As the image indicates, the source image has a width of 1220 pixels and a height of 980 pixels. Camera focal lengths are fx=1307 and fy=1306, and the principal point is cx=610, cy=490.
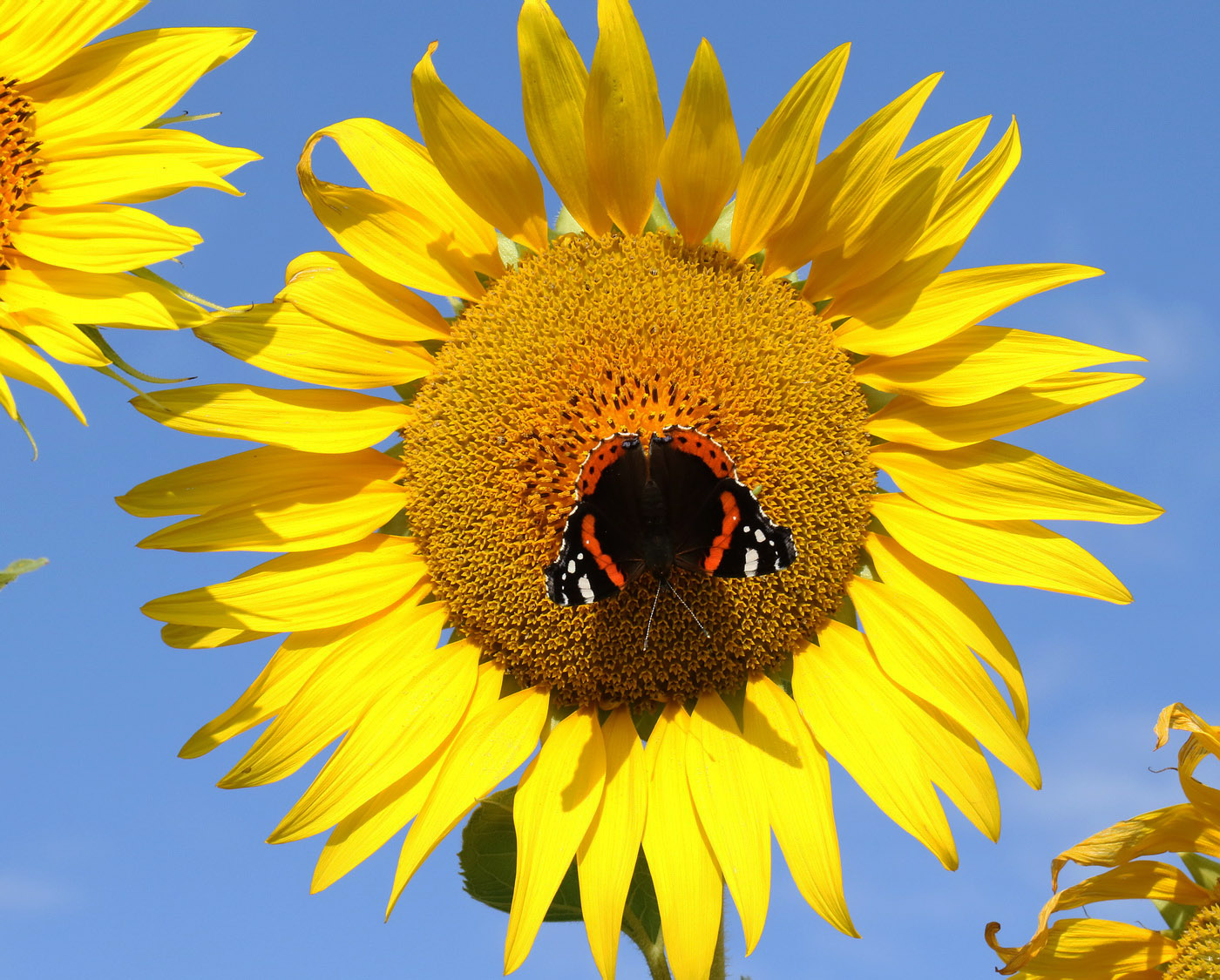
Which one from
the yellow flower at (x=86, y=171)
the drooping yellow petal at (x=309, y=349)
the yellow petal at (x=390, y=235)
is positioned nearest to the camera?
the yellow flower at (x=86, y=171)

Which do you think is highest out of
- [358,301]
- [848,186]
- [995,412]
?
[848,186]

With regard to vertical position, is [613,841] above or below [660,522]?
below

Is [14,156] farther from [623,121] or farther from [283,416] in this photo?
[623,121]

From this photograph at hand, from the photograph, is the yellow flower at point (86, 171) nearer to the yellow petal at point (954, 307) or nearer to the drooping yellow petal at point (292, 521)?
the drooping yellow petal at point (292, 521)

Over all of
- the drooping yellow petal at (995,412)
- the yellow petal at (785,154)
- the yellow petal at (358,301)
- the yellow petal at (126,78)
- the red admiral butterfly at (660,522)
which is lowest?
the red admiral butterfly at (660,522)

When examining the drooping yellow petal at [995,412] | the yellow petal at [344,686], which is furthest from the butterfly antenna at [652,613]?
the drooping yellow petal at [995,412]

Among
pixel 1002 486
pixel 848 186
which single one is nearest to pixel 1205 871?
pixel 1002 486

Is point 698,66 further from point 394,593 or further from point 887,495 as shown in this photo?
point 394,593
